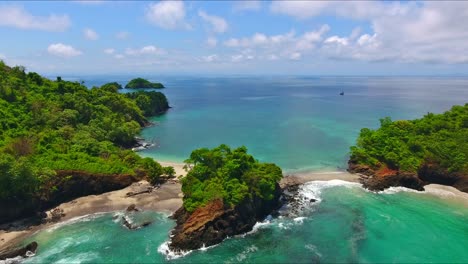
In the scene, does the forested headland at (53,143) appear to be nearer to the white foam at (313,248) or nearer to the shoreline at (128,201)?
the shoreline at (128,201)

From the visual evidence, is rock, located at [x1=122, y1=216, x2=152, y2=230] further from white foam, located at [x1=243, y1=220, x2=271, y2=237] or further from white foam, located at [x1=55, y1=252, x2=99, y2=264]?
white foam, located at [x1=243, y1=220, x2=271, y2=237]

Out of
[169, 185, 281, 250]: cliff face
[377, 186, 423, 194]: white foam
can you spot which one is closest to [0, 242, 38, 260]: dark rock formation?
[169, 185, 281, 250]: cliff face

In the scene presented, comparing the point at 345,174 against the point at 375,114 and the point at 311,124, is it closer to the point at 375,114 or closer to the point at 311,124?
the point at 311,124

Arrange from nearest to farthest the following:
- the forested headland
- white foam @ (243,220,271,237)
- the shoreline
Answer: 1. the shoreline
2. white foam @ (243,220,271,237)
3. the forested headland

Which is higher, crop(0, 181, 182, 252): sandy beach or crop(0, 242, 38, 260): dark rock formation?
crop(0, 181, 182, 252): sandy beach

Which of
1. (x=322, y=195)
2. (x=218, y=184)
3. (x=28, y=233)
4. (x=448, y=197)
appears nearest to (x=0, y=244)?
(x=28, y=233)

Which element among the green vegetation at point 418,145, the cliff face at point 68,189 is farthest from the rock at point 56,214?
the green vegetation at point 418,145

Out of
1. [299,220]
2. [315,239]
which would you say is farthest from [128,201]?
[315,239]
